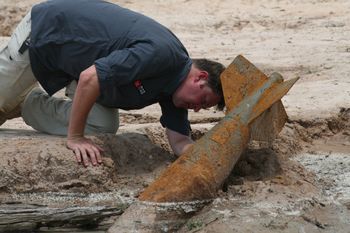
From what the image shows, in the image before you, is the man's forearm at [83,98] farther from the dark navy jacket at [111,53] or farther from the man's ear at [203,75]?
the man's ear at [203,75]

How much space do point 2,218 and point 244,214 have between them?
128cm

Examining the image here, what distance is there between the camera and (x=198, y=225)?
4.06 meters

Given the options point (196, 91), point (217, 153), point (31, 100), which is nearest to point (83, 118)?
point (196, 91)

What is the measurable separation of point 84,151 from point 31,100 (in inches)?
33.1

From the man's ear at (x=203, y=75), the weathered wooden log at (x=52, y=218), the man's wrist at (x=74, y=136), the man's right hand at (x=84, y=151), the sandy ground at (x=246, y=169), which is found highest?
the man's ear at (x=203, y=75)

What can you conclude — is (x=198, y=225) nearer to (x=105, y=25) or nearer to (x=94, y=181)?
(x=94, y=181)

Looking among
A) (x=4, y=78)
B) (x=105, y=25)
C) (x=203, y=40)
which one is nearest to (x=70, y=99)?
(x=4, y=78)

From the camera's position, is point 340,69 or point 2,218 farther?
point 340,69

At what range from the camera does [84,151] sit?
4.53 m

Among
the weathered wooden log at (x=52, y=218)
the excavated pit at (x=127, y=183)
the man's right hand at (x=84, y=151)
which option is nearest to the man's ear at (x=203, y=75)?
the excavated pit at (x=127, y=183)

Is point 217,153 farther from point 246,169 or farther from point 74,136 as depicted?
point 74,136

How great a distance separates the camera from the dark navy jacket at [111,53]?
423 cm

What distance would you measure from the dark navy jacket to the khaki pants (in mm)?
113

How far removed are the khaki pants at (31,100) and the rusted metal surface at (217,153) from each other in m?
0.69
